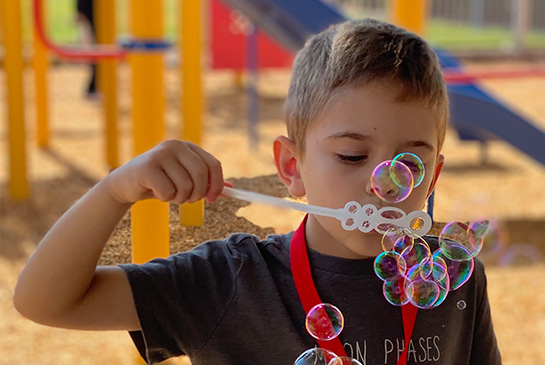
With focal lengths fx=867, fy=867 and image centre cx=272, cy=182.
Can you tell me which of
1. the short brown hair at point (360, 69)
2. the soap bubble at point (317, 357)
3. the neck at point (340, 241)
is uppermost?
the short brown hair at point (360, 69)

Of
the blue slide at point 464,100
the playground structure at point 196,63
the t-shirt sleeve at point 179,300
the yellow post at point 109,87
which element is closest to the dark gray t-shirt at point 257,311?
the t-shirt sleeve at point 179,300

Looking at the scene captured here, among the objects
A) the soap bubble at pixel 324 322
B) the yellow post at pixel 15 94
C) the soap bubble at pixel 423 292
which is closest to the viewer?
the soap bubble at pixel 324 322

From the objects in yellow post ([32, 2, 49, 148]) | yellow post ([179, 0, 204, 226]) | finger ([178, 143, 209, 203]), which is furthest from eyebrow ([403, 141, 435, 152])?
yellow post ([32, 2, 49, 148])

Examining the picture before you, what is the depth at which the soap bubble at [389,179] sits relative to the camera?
50.0 inches

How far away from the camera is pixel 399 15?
436cm

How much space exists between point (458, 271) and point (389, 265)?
0.51ft

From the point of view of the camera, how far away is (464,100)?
468cm

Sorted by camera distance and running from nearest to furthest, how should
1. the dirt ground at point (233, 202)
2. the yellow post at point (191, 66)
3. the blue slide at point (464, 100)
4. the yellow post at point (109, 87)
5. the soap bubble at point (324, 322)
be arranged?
the soap bubble at point (324, 322), the dirt ground at point (233, 202), the yellow post at point (191, 66), the blue slide at point (464, 100), the yellow post at point (109, 87)

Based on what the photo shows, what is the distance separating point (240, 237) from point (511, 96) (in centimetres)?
815

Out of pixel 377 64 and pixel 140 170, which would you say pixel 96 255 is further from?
pixel 377 64

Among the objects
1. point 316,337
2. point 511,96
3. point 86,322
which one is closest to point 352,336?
point 316,337

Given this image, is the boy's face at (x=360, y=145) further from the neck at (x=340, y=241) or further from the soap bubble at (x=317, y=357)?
the soap bubble at (x=317, y=357)

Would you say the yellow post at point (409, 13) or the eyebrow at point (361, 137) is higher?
the eyebrow at point (361, 137)

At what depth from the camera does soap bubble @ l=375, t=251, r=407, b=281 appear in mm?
1386
